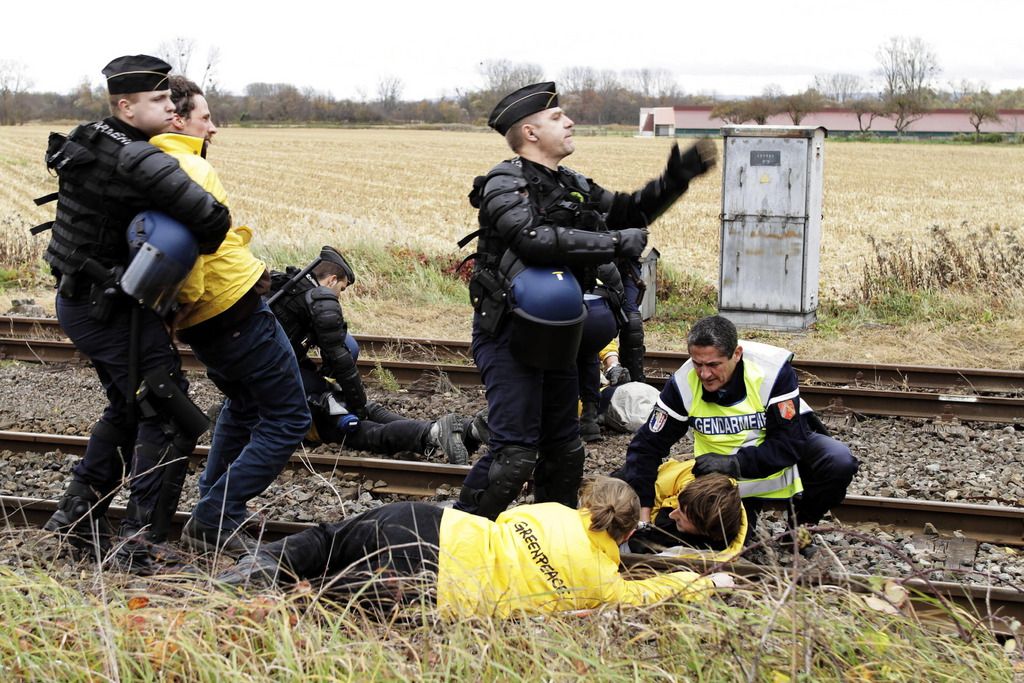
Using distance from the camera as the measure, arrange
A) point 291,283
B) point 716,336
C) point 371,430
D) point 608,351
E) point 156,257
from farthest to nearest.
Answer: point 608,351, point 371,430, point 291,283, point 716,336, point 156,257

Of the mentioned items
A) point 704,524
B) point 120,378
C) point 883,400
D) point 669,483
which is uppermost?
point 120,378

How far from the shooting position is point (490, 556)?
3969mm

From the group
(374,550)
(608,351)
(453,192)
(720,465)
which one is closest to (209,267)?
(374,550)

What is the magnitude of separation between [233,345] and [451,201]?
22.8m

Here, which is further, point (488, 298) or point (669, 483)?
point (669, 483)

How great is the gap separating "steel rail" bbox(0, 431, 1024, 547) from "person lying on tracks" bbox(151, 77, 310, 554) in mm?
280

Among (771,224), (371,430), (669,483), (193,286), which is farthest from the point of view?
(771,224)

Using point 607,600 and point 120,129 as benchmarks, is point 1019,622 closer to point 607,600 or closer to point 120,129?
point 607,600

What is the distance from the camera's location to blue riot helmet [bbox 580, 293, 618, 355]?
599 cm

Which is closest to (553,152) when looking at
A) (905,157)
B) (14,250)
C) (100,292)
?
(100,292)

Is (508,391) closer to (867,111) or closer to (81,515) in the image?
(81,515)

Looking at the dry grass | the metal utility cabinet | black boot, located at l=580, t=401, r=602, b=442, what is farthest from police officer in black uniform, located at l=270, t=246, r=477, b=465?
the metal utility cabinet

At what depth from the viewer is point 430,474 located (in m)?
6.53

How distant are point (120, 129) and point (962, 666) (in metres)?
3.72
